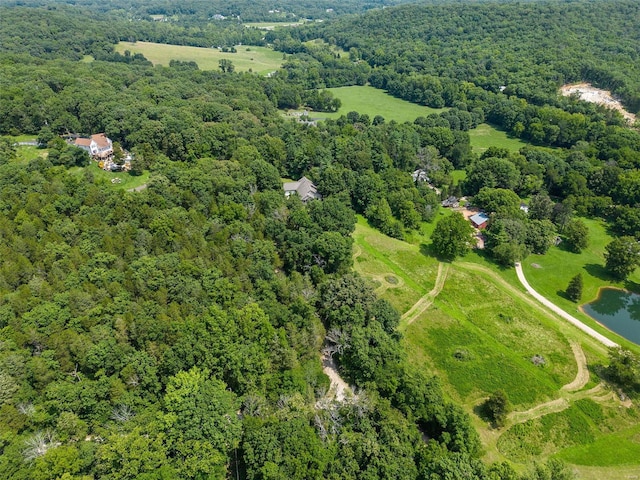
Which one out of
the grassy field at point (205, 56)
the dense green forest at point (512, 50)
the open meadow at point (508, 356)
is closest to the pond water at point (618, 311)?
the open meadow at point (508, 356)

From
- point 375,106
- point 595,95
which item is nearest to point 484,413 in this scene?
point 375,106

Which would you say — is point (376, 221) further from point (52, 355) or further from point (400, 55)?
point (400, 55)

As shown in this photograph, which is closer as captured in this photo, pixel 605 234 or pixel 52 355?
pixel 52 355

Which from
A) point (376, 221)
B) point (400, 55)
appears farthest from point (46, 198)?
point (400, 55)

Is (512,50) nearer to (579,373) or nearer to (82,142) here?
(579,373)

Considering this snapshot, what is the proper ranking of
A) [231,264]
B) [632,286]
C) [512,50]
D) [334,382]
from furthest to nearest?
1. [512,50]
2. [632,286]
3. [231,264]
4. [334,382]
